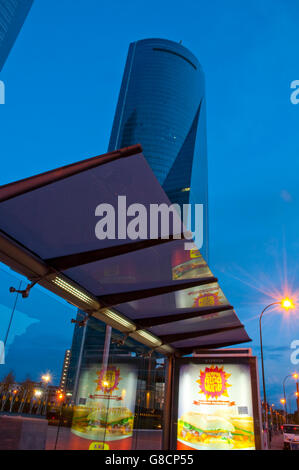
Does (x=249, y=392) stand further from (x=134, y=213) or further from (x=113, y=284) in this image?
(x=134, y=213)

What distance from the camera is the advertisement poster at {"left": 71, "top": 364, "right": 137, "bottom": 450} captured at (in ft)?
25.6

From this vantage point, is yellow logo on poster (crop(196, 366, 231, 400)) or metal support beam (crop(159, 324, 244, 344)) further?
yellow logo on poster (crop(196, 366, 231, 400))

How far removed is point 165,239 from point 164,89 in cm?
14505

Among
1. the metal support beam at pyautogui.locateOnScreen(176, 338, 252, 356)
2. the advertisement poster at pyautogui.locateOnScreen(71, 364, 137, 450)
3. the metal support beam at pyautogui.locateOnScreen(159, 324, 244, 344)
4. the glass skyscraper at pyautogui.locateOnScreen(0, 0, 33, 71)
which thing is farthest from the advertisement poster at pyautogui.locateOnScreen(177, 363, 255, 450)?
the glass skyscraper at pyautogui.locateOnScreen(0, 0, 33, 71)

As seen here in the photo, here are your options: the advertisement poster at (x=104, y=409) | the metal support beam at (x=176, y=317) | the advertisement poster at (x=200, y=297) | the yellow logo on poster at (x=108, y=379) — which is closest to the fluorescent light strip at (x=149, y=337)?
the metal support beam at (x=176, y=317)

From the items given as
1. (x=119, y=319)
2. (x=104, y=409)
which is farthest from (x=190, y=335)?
(x=104, y=409)

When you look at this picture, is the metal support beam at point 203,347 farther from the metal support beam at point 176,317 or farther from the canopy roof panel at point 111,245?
the metal support beam at point 176,317

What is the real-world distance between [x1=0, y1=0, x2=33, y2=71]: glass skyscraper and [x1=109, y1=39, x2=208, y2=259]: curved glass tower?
59118 millimetres

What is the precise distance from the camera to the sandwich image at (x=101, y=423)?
25.4 feet

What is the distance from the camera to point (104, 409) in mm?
8227

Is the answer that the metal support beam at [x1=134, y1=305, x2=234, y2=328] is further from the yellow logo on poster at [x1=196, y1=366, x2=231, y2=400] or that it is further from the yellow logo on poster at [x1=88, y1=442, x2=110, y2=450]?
the yellow logo on poster at [x1=196, y1=366, x2=231, y2=400]

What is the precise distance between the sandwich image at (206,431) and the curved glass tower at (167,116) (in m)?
101

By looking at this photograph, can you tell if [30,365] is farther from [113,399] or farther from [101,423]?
[113,399]

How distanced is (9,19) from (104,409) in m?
197
